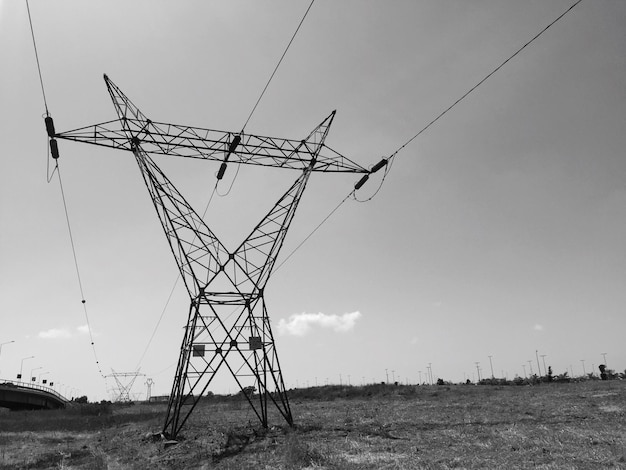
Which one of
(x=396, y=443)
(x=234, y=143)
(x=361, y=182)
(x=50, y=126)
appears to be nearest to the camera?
(x=396, y=443)

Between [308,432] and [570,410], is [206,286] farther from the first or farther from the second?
[570,410]

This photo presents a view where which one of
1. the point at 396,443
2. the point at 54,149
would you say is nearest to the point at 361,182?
the point at 396,443

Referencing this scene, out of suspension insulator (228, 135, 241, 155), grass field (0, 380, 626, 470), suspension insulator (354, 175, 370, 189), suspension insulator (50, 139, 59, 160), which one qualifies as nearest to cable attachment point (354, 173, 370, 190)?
suspension insulator (354, 175, 370, 189)

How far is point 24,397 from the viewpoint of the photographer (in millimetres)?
91938

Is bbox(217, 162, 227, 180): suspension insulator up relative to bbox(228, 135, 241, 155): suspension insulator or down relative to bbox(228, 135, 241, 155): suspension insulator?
down

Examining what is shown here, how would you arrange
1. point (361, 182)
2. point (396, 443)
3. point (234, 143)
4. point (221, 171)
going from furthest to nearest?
point (361, 182) < point (221, 171) < point (234, 143) < point (396, 443)

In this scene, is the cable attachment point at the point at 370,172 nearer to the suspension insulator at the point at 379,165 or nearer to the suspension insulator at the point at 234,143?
the suspension insulator at the point at 379,165

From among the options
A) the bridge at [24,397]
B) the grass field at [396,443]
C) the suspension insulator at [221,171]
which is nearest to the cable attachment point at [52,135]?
the suspension insulator at [221,171]

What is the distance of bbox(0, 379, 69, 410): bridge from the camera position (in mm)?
87312

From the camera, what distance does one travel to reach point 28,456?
25547 millimetres

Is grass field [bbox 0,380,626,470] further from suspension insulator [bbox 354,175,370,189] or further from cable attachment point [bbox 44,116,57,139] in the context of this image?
cable attachment point [bbox 44,116,57,139]

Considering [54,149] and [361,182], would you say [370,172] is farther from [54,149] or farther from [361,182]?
[54,149]

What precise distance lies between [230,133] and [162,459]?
15.8 metres

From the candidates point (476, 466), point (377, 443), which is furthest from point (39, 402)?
point (476, 466)
